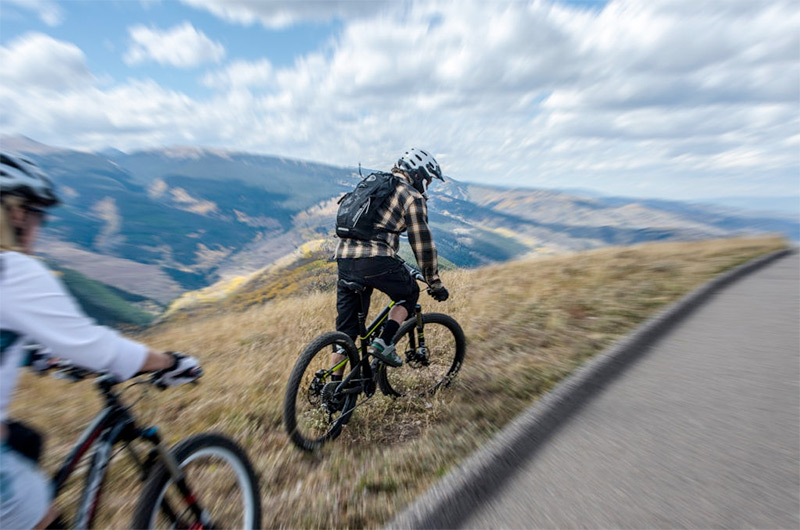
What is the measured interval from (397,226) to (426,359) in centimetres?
172

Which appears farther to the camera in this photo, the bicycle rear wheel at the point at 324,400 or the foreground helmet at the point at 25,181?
the bicycle rear wheel at the point at 324,400

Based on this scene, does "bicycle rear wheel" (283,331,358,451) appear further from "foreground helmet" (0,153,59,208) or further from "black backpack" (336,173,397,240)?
"foreground helmet" (0,153,59,208)

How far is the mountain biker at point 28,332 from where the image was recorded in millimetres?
1335

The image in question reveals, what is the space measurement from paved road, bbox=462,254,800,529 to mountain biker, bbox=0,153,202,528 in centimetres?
212

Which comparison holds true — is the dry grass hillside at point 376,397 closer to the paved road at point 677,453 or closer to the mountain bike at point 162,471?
the mountain bike at point 162,471

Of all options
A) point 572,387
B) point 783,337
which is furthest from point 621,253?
point 572,387

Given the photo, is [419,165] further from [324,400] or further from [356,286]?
[324,400]

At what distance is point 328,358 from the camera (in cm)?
350

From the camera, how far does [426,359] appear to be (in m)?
4.41

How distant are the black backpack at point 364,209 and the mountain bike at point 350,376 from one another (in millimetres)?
481

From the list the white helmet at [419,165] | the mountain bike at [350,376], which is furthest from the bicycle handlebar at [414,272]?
the white helmet at [419,165]

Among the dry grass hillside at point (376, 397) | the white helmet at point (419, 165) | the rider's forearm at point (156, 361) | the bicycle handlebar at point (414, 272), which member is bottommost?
the dry grass hillside at point (376, 397)

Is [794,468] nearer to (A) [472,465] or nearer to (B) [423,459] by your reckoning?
(A) [472,465]

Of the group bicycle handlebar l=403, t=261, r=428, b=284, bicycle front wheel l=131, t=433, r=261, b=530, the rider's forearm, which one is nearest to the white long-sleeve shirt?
the rider's forearm
